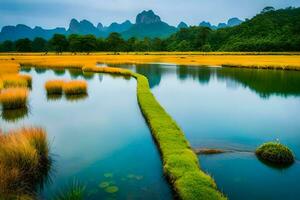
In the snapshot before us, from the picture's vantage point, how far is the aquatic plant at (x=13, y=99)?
18.9 meters

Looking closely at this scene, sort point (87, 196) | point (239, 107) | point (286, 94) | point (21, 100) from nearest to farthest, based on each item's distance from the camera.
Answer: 1. point (87, 196)
2. point (21, 100)
3. point (239, 107)
4. point (286, 94)

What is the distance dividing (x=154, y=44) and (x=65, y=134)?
351 feet

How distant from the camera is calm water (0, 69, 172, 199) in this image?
905cm

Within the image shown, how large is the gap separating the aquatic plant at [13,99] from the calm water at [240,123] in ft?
30.1

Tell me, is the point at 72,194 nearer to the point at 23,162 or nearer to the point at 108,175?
the point at 108,175

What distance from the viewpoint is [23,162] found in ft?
30.5

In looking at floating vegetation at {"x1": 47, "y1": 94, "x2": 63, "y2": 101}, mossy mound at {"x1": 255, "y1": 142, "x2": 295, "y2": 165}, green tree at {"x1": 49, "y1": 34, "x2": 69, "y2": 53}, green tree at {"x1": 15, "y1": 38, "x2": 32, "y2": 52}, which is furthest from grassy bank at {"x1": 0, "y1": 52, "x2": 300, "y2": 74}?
green tree at {"x1": 15, "y1": 38, "x2": 32, "y2": 52}

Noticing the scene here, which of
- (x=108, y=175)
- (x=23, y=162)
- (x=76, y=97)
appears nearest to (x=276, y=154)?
(x=108, y=175)

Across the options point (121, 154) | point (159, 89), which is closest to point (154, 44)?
point (159, 89)

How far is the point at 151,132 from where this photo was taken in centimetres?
1437

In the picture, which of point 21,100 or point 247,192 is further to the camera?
point 21,100

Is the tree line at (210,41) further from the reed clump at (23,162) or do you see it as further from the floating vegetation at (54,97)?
the reed clump at (23,162)

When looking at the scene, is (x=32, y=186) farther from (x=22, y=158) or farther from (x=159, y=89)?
(x=159, y=89)

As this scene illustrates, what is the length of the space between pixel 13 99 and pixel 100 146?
9.29 meters
